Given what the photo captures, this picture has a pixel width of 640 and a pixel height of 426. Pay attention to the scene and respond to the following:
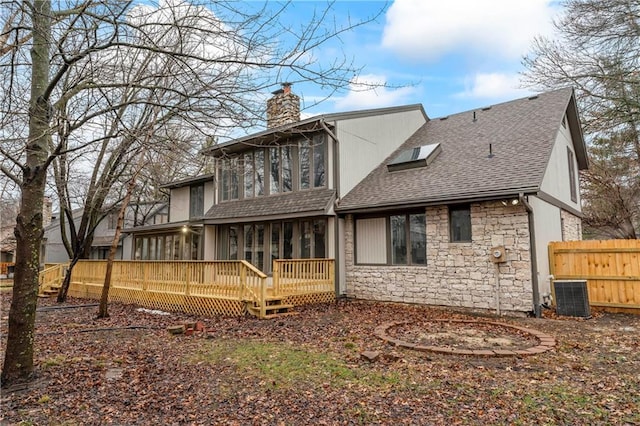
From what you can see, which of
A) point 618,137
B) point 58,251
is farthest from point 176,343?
point 58,251

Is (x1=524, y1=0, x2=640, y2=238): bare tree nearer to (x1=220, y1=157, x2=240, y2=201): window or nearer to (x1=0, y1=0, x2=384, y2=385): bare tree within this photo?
(x1=220, y1=157, x2=240, y2=201): window

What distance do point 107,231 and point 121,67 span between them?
2692 cm

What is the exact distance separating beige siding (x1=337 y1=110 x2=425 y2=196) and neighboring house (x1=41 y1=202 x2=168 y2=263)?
12.8 m

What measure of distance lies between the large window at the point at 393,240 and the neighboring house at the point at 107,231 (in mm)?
13431

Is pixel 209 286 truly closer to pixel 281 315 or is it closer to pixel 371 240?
pixel 281 315

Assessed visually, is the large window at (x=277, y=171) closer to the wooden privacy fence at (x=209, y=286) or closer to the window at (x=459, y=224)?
the wooden privacy fence at (x=209, y=286)

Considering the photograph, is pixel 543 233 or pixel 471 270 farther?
pixel 543 233

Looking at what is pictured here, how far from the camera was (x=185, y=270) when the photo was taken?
33.5 feet

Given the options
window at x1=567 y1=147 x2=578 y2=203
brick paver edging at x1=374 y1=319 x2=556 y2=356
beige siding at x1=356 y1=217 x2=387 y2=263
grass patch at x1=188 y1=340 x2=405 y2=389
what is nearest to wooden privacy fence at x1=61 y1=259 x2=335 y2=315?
beige siding at x1=356 y1=217 x2=387 y2=263

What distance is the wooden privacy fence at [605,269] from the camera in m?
8.53

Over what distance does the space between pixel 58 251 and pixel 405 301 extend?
104ft

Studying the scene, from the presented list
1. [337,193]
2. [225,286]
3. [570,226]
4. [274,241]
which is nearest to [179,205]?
[274,241]

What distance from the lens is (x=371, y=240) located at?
10516mm

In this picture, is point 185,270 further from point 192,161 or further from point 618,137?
point 618,137
